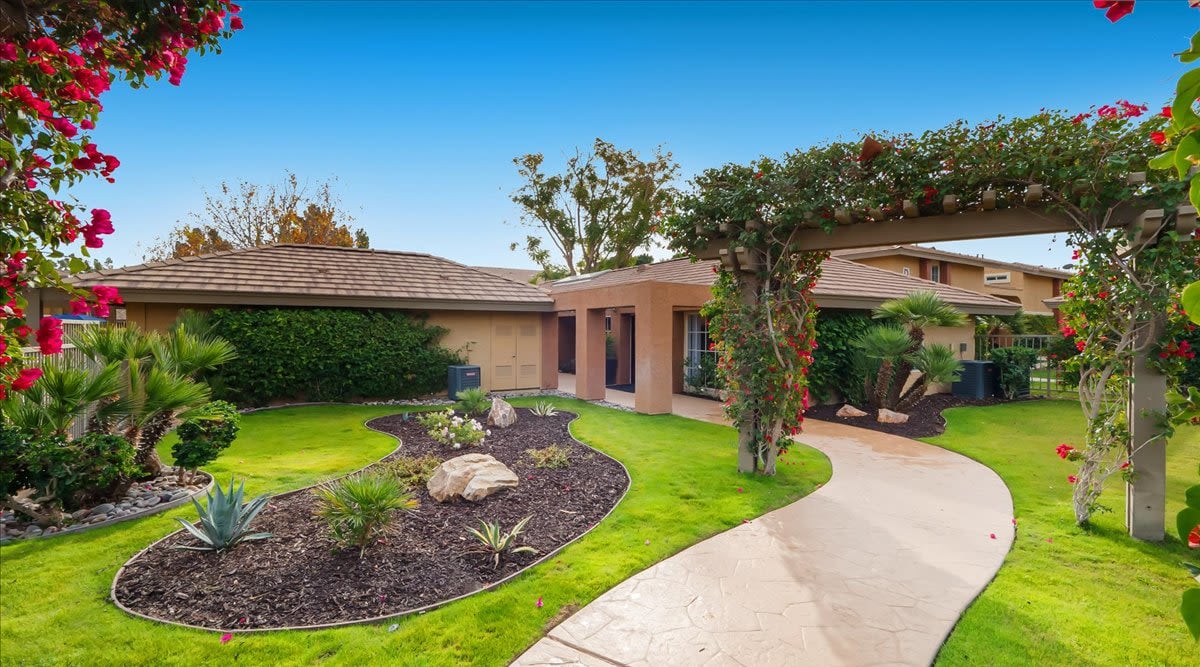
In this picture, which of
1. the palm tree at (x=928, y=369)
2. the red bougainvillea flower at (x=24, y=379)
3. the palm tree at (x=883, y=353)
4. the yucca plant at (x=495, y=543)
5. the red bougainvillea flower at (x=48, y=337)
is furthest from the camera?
the palm tree at (x=928, y=369)

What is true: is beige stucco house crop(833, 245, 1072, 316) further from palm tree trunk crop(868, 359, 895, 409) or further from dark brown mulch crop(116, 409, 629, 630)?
dark brown mulch crop(116, 409, 629, 630)

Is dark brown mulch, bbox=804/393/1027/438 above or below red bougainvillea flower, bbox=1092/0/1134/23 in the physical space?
below

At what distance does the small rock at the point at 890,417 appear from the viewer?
11.2m

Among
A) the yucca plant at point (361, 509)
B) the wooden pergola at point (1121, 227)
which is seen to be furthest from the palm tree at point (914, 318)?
the yucca plant at point (361, 509)

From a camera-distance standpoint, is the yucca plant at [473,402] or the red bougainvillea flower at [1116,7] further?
the yucca plant at [473,402]

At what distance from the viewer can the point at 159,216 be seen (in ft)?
89.1

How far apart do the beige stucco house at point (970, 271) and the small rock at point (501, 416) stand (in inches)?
677

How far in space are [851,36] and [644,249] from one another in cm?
2371

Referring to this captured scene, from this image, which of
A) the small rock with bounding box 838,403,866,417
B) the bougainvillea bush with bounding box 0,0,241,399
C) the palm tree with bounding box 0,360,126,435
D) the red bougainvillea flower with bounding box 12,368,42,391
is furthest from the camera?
the small rock with bounding box 838,403,866,417

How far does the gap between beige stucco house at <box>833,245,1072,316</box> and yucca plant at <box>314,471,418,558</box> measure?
2109 centimetres

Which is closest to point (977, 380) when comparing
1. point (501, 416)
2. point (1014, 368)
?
point (1014, 368)

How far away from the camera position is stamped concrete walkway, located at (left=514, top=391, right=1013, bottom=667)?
3.51m

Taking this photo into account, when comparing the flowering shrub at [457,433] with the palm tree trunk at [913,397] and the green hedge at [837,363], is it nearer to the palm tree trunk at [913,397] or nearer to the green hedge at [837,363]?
the green hedge at [837,363]

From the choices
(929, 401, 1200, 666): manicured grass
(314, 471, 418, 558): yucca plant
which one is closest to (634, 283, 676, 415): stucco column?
(929, 401, 1200, 666): manicured grass
